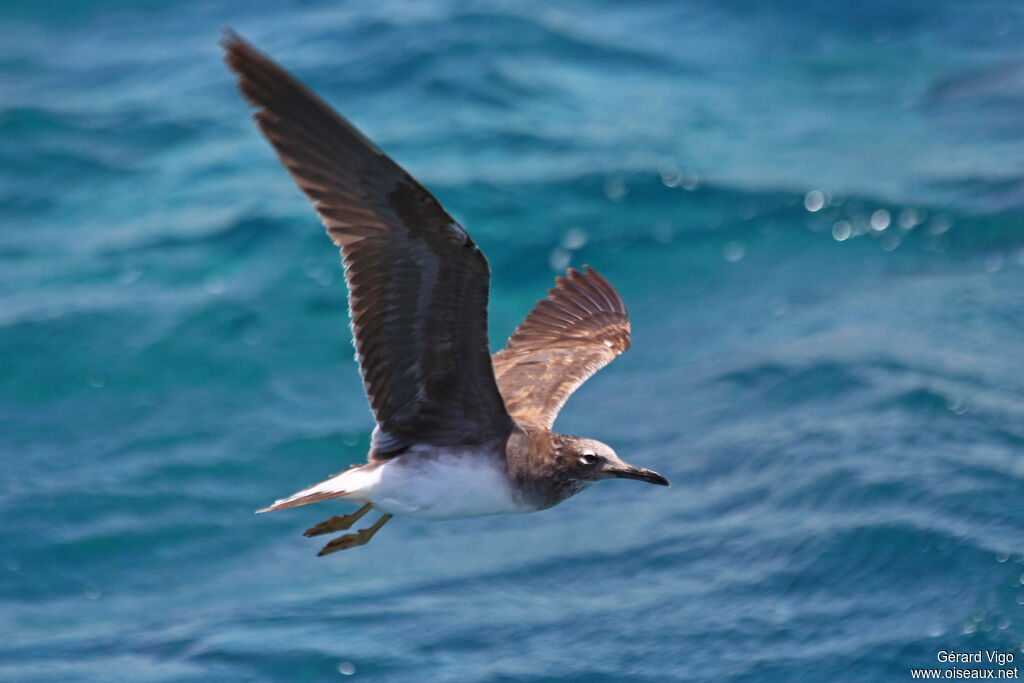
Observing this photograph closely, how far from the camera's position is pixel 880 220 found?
14.1 m

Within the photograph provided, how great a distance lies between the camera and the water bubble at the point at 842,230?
1411 cm

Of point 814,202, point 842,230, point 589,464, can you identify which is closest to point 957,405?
point 842,230

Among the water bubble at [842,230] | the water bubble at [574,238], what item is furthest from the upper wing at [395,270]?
the water bubble at [842,230]

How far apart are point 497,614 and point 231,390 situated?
3620mm

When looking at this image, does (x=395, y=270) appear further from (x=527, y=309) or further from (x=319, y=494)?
(x=527, y=309)

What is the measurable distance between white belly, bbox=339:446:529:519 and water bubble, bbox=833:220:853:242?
7833mm

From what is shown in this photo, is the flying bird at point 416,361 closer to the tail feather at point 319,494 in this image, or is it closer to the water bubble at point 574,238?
the tail feather at point 319,494

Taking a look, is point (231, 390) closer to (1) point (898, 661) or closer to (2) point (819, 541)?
(2) point (819, 541)

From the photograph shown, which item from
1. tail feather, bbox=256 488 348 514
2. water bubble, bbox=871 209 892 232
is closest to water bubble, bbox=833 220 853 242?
water bubble, bbox=871 209 892 232

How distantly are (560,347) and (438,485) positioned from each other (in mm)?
1972

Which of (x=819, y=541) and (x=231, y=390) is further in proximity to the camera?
(x=231, y=390)

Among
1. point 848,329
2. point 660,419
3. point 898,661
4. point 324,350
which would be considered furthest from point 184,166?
point 898,661

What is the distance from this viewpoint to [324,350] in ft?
42.7

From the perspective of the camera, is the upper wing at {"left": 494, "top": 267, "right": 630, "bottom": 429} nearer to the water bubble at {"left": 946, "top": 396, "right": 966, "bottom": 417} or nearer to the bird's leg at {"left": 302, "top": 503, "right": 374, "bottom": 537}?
the bird's leg at {"left": 302, "top": 503, "right": 374, "bottom": 537}
